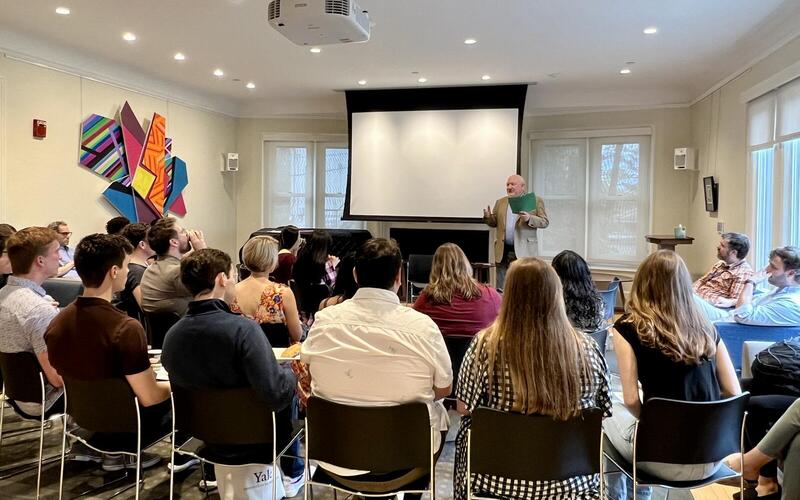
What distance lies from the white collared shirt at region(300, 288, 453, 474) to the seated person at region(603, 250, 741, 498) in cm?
69

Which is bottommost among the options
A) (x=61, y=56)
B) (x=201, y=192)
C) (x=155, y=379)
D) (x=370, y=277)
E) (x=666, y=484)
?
(x=666, y=484)

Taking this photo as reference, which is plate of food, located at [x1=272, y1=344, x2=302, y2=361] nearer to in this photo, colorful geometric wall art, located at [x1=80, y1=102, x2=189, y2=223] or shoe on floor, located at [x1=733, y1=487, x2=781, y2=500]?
shoe on floor, located at [x1=733, y1=487, x2=781, y2=500]

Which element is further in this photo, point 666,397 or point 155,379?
point 155,379

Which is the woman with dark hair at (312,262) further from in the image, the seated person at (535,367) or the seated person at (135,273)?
the seated person at (535,367)

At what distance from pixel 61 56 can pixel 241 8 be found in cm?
245

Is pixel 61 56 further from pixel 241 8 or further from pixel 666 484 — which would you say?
pixel 666 484

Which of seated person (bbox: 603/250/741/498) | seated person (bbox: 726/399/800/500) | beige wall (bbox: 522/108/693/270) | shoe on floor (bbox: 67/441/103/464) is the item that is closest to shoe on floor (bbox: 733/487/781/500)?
seated person (bbox: 726/399/800/500)

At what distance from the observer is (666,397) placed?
2035 mm

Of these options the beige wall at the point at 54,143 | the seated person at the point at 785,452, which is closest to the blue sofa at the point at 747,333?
the seated person at the point at 785,452

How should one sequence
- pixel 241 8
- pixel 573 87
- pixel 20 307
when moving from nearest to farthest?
pixel 20 307, pixel 241 8, pixel 573 87

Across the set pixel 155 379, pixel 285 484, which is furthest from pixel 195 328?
pixel 285 484

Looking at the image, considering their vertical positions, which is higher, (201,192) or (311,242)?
(201,192)

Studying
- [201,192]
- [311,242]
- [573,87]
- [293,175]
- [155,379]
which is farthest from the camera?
[293,175]

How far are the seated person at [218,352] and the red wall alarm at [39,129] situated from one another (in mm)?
4484
